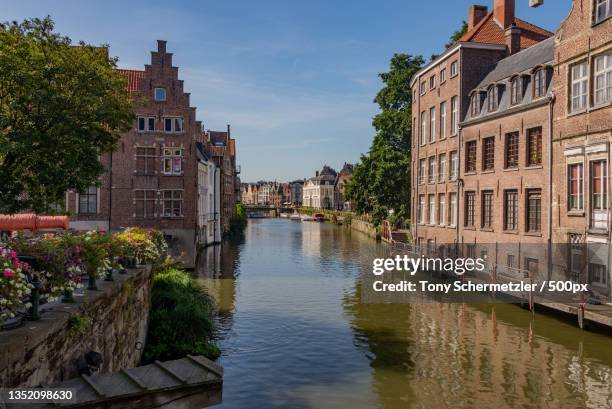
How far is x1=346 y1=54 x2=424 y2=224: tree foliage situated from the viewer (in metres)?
46.9

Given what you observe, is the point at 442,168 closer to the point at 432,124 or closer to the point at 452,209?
the point at 452,209

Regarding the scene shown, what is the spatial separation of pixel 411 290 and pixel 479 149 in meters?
9.35

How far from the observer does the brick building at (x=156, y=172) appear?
112 ft

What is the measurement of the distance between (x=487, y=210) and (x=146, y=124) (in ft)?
75.3

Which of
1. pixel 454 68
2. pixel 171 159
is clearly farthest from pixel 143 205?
pixel 454 68

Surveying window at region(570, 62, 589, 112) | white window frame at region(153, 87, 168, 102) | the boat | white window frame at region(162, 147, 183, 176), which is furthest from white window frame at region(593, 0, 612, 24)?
the boat

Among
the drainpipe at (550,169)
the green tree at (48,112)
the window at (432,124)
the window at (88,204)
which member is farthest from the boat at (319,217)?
the green tree at (48,112)

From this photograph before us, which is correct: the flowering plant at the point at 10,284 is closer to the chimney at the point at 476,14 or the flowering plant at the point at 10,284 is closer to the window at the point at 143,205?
the window at the point at 143,205

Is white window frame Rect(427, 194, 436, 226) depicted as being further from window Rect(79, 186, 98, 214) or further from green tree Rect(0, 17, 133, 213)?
green tree Rect(0, 17, 133, 213)

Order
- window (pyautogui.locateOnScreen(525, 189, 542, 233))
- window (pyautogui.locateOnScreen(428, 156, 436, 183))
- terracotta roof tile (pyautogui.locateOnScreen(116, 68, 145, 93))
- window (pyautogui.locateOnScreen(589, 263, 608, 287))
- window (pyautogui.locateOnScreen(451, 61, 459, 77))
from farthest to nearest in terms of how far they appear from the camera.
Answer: window (pyautogui.locateOnScreen(428, 156, 436, 183)), terracotta roof tile (pyautogui.locateOnScreen(116, 68, 145, 93)), window (pyautogui.locateOnScreen(451, 61, 459, 77)), window (pyautogui.locateOnScreen(525, 189, 542, 233)), window (pyautogui.locateOnScreen(589, 263, 608, 287))

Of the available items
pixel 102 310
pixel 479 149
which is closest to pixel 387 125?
pixel 479 149

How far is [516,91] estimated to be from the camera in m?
27.1

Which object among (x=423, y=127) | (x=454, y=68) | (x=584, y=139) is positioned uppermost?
(x=454, y=68)

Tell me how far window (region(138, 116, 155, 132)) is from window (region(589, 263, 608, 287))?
90.4ft
